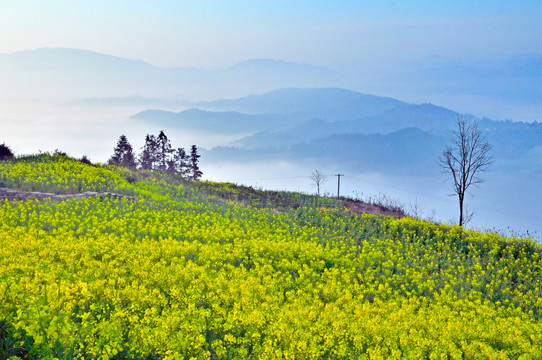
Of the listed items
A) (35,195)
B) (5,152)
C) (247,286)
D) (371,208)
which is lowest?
(247,286)

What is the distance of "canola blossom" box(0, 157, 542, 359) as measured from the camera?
8.81 m

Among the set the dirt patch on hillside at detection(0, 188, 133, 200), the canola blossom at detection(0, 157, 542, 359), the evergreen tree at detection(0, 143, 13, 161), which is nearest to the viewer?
the canola blossom at detection(0, 157, 542, 359)

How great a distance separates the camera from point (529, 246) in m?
25.2

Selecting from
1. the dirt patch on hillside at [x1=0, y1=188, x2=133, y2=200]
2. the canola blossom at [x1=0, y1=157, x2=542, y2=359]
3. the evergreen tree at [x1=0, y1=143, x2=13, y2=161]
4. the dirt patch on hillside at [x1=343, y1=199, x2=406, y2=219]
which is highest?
the evergreen tree at [x1=0, y1=143, x2=13, y2=161]

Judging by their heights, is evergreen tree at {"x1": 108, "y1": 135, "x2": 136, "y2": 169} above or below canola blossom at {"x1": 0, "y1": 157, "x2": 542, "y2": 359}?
above

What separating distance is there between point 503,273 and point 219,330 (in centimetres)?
1655

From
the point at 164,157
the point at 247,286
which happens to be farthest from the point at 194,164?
the point at 247,286

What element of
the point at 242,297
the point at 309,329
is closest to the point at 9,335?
the point at 242,297

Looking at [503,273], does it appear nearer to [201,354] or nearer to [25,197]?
[201,354]

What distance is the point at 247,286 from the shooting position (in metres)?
12.7

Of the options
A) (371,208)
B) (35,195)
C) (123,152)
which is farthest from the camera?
(123,152)

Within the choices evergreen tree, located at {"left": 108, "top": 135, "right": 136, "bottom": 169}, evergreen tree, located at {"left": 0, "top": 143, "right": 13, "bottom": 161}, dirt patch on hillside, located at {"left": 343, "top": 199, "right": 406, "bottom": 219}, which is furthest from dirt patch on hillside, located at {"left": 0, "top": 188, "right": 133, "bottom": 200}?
evergreen tree, located at {"left": 108, "top": 135, "right": 136, "bottom": 169}

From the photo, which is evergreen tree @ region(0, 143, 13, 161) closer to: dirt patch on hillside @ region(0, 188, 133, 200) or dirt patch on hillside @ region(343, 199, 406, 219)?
dirt patch on hillside @ region(0, 188, 133, 200)

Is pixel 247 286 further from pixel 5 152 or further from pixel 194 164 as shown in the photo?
pixel 194 164
